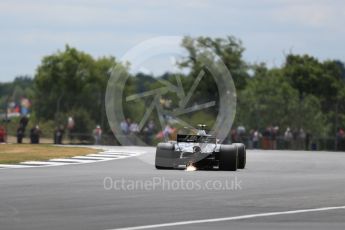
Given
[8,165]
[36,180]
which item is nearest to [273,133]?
[8,165]

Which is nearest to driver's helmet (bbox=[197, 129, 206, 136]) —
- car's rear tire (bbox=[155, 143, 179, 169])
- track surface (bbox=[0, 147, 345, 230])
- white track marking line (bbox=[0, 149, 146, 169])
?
car's rear tire (bbox=[155, 143, 179, 169])

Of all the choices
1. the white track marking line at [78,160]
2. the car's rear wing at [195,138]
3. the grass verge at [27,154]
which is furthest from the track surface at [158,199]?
the grass verge at [27,154]

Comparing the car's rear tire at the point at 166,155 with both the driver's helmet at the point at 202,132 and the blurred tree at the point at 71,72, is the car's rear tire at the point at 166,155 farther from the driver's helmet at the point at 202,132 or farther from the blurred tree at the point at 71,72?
the blurred tree at the point at 71,72

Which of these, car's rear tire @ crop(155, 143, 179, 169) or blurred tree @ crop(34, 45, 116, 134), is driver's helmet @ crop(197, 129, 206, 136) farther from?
blurred tree @ crop(34, 45, 116, 134)

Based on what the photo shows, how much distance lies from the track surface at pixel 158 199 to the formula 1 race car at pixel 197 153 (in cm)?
47

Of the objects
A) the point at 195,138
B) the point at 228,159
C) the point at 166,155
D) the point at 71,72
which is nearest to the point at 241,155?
the point at 228,159

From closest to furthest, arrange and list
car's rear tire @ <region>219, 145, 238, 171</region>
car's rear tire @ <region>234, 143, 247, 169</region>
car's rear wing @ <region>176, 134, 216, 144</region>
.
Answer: car's rear tire @ <region>219, 145, 238, 171</region>, car's rear wing @ <region>176, 134, 216, 144</region>, car's rear tire @ <region>234, 143, 247, 169</region>

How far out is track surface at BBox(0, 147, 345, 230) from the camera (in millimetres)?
12125

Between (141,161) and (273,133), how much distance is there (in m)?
19.5

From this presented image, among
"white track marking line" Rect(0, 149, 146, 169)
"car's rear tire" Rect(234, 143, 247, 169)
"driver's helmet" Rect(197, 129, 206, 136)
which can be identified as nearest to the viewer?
"driver's helmet" Rect(197, 129, 206, 136)

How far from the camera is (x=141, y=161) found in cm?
2948

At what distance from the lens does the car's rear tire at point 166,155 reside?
24047 mm

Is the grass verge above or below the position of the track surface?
above

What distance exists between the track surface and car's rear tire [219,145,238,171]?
266mm
